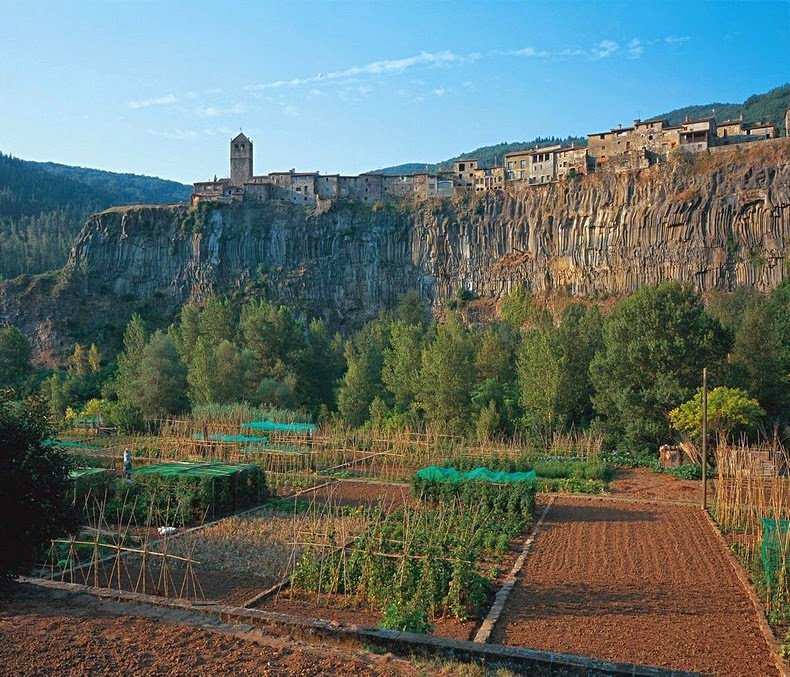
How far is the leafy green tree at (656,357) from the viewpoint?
28.5 m

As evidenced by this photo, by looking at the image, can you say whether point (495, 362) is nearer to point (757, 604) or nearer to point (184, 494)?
point (184, 494)

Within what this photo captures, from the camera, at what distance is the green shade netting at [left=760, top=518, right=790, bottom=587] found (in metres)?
11.6

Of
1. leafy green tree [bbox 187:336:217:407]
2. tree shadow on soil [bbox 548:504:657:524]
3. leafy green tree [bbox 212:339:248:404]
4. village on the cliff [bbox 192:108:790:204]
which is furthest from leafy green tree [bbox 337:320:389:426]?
village on the cliff [bbox 192:108:790:204]

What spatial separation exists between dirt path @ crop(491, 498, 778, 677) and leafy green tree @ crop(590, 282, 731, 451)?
38.0ft

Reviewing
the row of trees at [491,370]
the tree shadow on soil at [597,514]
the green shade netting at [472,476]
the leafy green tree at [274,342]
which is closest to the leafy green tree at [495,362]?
the row of trees at [491,370]

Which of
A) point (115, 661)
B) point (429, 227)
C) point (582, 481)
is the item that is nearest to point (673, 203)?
point (429, 227)

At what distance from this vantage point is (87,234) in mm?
79375

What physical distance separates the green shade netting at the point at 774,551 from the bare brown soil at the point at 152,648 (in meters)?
7.04

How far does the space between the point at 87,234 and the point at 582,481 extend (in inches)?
2746

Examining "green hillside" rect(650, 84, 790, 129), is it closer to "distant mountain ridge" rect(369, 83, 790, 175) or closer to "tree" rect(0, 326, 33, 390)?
"distant mountain ridge" rect(369, 83, 790, 175)

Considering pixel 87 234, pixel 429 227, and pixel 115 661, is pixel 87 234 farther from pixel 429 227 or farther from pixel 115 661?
pixel 115 661

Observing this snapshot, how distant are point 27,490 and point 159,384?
109 ft

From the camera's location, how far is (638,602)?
1142cm

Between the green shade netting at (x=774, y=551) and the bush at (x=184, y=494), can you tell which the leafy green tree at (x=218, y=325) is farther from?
the green shade netting at (x=774, y=551)
